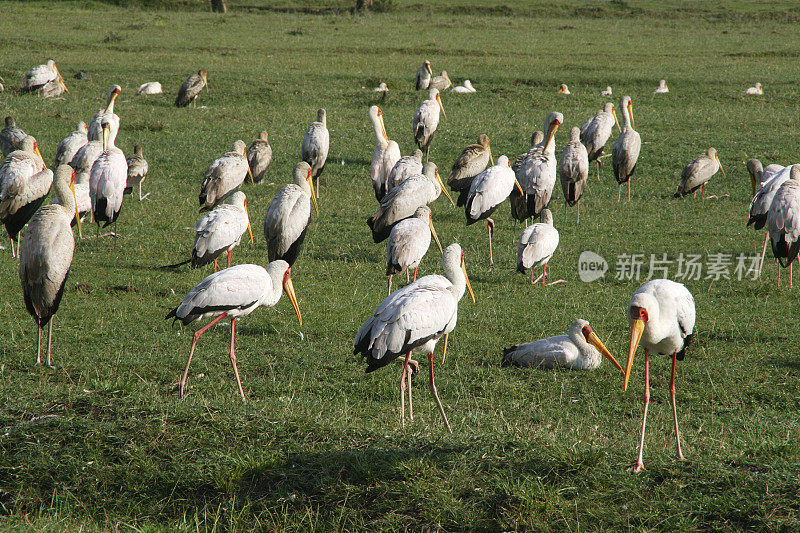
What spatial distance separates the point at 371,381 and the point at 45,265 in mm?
2731

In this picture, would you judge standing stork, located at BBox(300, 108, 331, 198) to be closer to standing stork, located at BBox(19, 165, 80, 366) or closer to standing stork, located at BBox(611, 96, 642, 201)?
standing stork, located at BBox(611, 96, 642, 201)

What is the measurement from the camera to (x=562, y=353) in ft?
22.0

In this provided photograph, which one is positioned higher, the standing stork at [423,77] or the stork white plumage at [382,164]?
the standing stork at [423,77]

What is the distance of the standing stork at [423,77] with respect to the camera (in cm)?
2177

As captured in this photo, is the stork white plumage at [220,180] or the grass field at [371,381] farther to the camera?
the stork white plumage at [220,180]

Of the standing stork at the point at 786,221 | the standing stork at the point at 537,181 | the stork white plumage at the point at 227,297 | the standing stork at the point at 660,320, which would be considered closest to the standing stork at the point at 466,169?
the standing stork at the point at 537,181

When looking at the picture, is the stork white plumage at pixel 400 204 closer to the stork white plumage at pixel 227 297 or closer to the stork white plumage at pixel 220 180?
the stork white plumage at pixel 220 180

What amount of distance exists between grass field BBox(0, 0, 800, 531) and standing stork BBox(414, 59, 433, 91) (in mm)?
2521

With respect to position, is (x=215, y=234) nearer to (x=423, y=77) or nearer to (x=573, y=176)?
(x=573, y=176)

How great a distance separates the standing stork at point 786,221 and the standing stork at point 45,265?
7334mm

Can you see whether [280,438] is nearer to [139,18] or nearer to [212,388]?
[212,388]

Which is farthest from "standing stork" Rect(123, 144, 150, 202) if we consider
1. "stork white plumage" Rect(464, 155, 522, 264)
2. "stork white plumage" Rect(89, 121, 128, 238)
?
"stork white plumage" Rect(464, 155, 522, 264)

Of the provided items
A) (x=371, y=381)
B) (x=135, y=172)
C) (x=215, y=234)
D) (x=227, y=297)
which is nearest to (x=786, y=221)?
(x=371, y=381)

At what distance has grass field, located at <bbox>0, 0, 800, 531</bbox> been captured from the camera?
427cm
